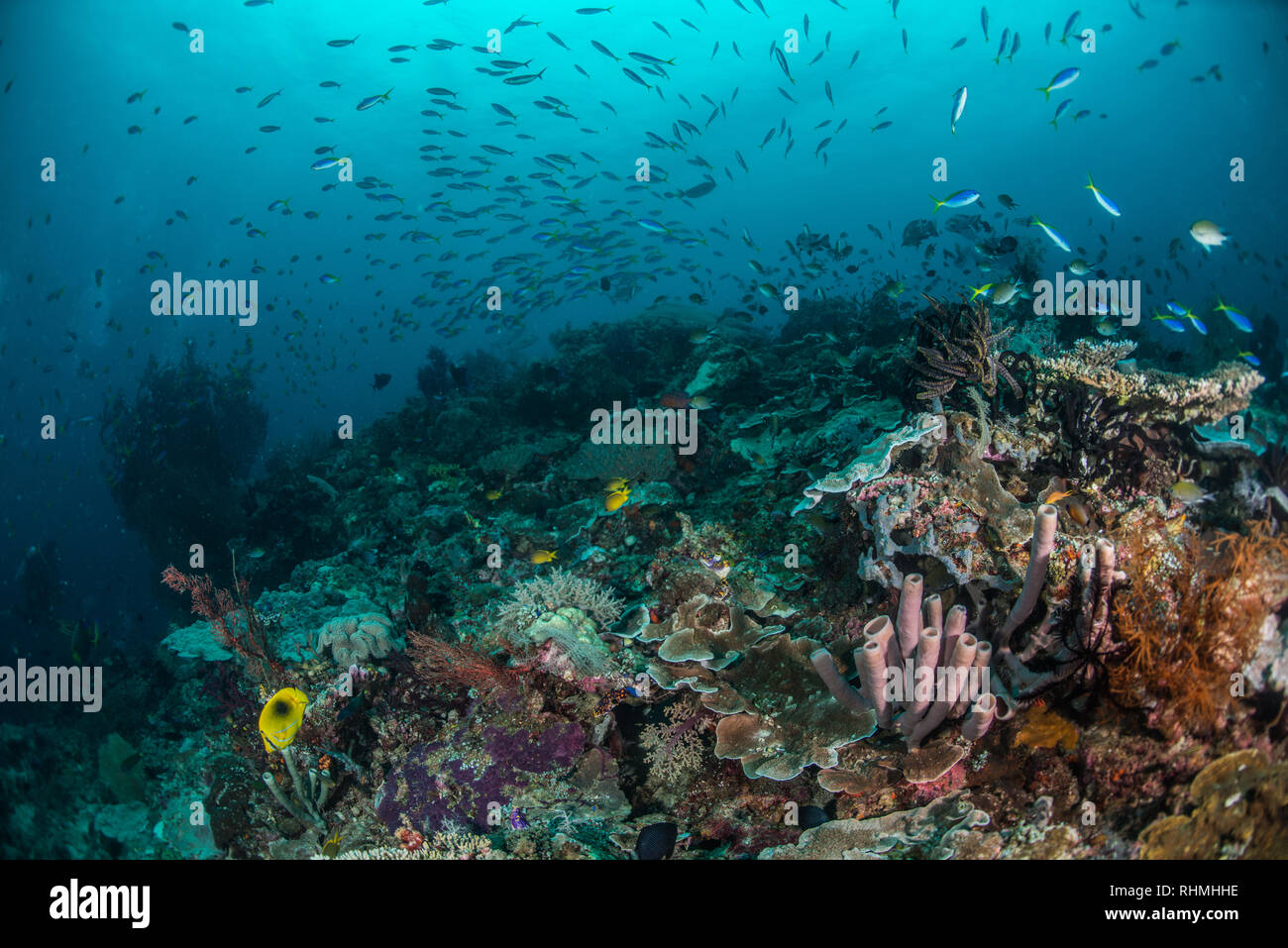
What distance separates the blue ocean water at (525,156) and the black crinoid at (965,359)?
379cm

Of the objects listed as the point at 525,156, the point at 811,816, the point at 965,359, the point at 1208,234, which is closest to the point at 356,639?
the point at 811,816

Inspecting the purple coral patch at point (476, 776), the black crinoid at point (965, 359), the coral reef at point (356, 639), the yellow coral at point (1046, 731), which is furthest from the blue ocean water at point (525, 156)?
the coral reef at point (356, 639)

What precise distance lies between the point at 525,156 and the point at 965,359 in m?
74.5

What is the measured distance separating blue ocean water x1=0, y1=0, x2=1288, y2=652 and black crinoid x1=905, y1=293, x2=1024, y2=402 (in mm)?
3790

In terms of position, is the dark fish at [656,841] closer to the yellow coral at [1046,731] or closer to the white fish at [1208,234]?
the yellow coral at [1046,731]

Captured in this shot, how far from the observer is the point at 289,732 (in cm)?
419

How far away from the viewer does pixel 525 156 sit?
6694cm

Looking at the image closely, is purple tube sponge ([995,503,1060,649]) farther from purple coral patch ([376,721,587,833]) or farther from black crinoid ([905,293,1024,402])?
purple coral patch ([376,721,587,833])

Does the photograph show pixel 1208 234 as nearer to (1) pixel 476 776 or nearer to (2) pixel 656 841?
(2) pixel 656 841

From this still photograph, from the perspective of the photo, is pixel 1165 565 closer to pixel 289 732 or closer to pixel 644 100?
pixel 289 732

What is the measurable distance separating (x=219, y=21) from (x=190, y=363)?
29114 mm

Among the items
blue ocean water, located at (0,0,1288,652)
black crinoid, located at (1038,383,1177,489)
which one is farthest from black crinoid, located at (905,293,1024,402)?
blue ocean water, located at (0,0,1288,652)

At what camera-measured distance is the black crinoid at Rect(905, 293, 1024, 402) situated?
4.95 meters
